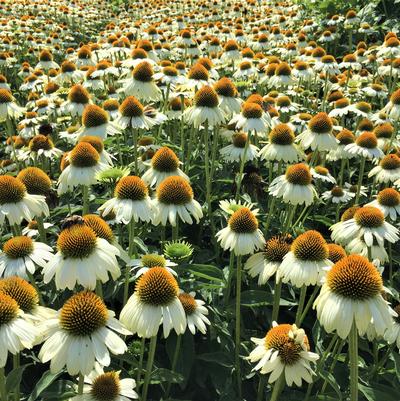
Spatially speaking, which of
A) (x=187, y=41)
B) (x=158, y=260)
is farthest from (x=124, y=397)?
(x=187, y=41)

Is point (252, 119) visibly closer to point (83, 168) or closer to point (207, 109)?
point (207, 109)

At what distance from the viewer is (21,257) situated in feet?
7.88

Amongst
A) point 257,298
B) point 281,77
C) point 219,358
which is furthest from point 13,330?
point 281,77

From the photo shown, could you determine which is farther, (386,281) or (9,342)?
(386,281)

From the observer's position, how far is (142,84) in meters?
4.25

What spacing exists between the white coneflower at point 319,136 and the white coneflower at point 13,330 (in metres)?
2.80

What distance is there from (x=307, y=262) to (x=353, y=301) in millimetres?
464

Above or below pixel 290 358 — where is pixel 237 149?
below

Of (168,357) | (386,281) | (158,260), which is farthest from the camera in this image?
(386,281)

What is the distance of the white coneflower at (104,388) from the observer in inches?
71.5

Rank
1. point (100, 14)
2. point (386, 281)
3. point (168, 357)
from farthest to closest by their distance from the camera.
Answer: point (100, 14), point (386, 281), point (168, 357)

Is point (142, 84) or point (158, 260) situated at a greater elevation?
point (142, 84)

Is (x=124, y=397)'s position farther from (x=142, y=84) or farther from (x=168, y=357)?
(x=142, y=84)

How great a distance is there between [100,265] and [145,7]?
1848 cm
